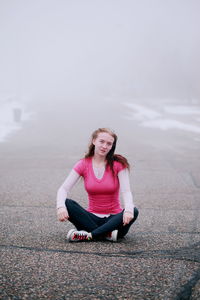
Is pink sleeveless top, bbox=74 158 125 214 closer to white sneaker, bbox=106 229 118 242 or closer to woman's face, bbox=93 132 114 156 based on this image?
woman's face, bbox=93 132 114 156

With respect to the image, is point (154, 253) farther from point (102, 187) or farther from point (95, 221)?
point (102, 187)

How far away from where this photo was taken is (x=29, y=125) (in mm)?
26344

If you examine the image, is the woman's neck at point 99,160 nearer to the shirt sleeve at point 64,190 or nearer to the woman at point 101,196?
the woman at point 101,196

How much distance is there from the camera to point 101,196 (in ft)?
15.6

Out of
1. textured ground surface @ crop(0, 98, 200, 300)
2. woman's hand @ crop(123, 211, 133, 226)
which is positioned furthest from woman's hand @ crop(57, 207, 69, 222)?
woman's hand @ crop(123, 211, 133, 226)

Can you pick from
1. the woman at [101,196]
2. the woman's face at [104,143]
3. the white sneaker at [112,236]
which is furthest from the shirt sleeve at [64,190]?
the white sneaker at [112,236]

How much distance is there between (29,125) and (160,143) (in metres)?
11.6

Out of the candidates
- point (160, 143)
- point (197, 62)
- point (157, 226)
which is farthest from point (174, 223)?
point (197, 62)

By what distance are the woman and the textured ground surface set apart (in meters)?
0.18

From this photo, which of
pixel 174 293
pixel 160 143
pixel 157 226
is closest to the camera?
pixel 174 293

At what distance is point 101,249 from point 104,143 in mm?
1364

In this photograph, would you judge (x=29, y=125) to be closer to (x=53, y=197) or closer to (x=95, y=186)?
(x=53, y=197)

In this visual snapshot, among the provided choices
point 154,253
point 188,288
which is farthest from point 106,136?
point 188,288

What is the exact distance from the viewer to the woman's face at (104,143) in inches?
184
